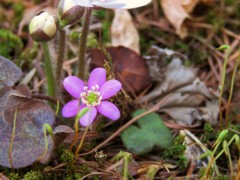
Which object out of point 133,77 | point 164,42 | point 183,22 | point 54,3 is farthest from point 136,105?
point 54,3

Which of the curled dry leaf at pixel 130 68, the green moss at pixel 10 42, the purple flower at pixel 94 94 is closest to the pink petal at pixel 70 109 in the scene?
the purple flower at pixel 94 94

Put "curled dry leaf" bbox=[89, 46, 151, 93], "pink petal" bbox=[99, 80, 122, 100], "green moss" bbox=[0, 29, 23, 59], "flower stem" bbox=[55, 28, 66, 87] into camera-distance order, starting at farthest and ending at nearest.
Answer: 1. "green moss" bbox=[0, 29, 23, 59]
2. "curled dry leaf" bbox=[89, 46, 151, 93]
3. "flower stem" bbox=[55, 28, 66, 87]
4. "pink petal" bbox=[99, 80, 122, 100]

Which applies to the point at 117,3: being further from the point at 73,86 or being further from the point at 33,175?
the point at 33,175

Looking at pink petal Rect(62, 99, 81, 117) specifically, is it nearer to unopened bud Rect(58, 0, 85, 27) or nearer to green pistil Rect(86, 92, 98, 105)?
green pistil Rect(86, 92, 98, 105)

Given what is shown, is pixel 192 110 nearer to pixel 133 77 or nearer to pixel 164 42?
pixel 133 77

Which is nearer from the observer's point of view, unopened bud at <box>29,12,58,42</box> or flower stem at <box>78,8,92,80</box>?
unopened bud at <box>29,12,58,42</box>

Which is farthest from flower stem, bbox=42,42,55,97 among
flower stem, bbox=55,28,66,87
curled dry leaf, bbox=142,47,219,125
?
curled dry leaf, bbox=142,47,219,125

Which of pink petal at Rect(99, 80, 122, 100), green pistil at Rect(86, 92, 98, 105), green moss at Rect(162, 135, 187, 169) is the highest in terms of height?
pink petal at Rect(99, 80, 122, 100)
